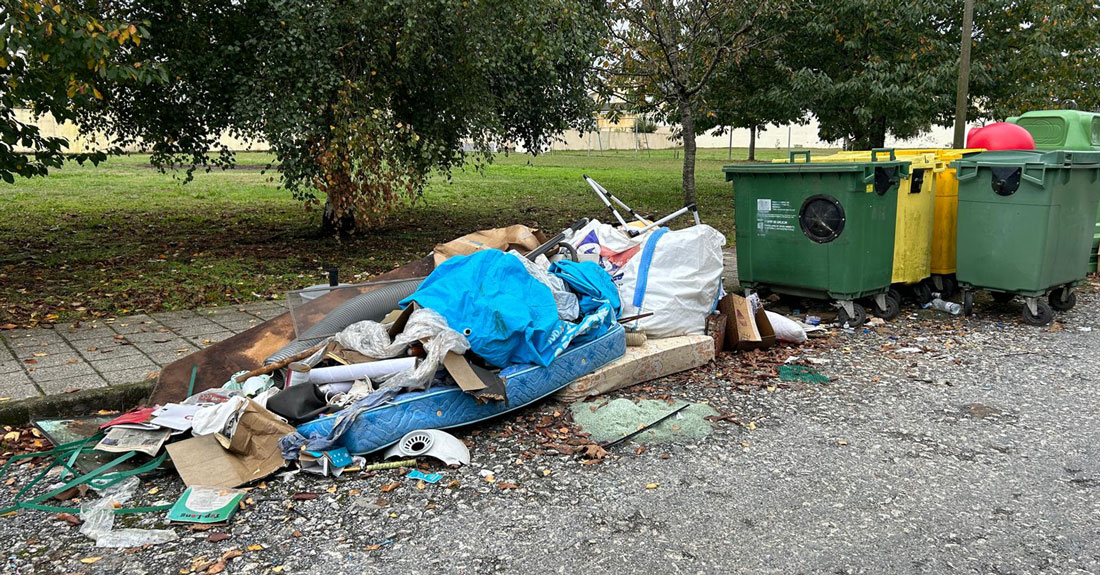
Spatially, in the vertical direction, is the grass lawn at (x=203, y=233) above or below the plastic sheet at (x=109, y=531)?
above

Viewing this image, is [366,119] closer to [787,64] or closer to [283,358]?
[283,358]

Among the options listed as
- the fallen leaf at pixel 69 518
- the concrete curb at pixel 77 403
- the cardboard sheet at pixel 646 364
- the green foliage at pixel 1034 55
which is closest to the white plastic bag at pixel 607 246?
the cardboard sheet at pixel 646 364

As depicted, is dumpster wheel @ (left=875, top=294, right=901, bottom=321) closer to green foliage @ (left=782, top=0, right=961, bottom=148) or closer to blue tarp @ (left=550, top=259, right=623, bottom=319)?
blue tarp @ (left=550, top=259, right=623, bottom=319)

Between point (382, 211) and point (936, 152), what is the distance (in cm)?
534

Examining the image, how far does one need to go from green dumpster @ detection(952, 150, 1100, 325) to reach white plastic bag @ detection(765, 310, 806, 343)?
76.6 inches

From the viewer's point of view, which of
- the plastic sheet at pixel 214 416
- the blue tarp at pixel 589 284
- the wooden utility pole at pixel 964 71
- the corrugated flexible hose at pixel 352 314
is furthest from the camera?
the wooden utility pole at pixel 964 71

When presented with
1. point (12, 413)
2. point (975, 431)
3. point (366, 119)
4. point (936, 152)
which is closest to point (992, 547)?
point (975, 431)

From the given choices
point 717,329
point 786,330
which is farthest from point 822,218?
point 717,329

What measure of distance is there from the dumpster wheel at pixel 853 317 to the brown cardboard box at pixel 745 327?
1126 millimetres

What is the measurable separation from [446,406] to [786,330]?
3.01 meters

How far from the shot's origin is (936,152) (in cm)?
772

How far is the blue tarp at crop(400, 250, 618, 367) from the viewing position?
4.34 metres

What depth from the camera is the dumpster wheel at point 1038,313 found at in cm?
680

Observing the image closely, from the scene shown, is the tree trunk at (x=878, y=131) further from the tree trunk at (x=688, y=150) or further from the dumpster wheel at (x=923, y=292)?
the dumpster wheel at (x=923, y=292)
